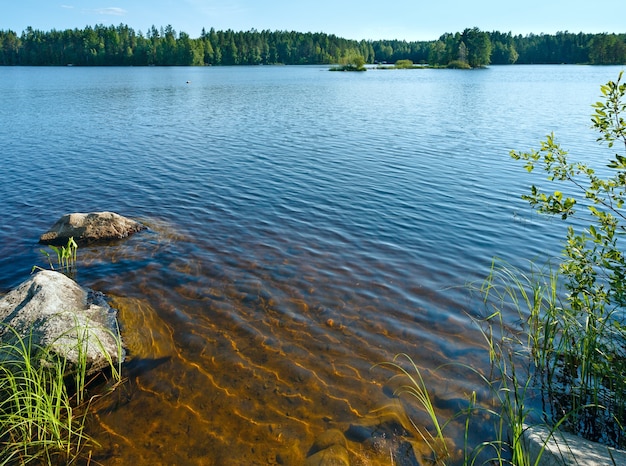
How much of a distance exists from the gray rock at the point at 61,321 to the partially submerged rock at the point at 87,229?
3.87 metres

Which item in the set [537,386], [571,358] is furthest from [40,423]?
[571,358]

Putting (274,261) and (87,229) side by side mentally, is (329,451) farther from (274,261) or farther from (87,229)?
(87,229)

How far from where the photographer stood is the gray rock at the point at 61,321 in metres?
6.29

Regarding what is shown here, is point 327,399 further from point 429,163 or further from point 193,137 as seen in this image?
point 193,137

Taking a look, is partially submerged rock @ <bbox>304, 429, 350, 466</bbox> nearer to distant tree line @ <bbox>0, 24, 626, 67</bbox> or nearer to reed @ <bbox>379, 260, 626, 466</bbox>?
reed @ <bbox>379, 260, 626, 466</bbox>

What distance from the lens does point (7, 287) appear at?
9.21 meters

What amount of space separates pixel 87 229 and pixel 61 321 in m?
5.70

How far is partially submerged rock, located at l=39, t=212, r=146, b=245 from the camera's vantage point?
11609mm

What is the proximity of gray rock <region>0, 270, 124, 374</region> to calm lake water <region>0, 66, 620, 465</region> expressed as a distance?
0.52 m

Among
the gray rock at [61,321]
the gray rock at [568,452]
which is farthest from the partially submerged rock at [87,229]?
the gray rock at [568,452]

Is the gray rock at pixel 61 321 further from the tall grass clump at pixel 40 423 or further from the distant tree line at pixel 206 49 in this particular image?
the distant tree line at pixel 206 49

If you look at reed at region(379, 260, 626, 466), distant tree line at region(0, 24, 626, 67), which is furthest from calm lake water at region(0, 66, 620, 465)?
distant tree line at region(0, 24, 626, 67)

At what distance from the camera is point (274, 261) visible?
10633 millimetres

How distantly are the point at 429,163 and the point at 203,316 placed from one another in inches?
619
